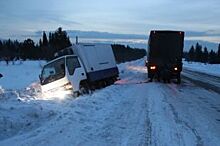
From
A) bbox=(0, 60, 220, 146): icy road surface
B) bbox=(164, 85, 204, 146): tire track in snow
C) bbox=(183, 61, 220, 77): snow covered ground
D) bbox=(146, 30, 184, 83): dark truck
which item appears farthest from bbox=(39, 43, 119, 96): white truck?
bbox=(183, 61, 220, 77): snow covered ground

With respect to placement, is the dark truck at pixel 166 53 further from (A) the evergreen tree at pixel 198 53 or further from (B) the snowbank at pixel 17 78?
(A) the evergreen tree at pixel 198 53

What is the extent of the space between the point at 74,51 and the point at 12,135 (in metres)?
11.9

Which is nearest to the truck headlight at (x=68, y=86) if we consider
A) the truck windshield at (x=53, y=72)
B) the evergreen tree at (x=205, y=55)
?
the truck windshield at (x=53, y=72)

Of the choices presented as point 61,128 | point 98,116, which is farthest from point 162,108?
point 61,128

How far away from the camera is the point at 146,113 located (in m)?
13.2

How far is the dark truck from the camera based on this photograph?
2788cm

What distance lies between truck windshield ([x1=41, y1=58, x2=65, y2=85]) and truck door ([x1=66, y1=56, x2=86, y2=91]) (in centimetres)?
29

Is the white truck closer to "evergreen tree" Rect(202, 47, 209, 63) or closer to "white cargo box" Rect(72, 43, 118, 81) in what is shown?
"white cargo box" Rect(72, 43, 118, 81)

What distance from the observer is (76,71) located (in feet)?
66.1

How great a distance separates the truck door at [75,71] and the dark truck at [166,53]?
8804 mm

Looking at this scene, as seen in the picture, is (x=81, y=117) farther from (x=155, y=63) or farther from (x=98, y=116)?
(x=155, y=63)

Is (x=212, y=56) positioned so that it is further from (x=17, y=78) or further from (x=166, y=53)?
(x=166, y=53)

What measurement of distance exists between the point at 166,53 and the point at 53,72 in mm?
10524

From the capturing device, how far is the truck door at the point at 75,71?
19.6 metres
